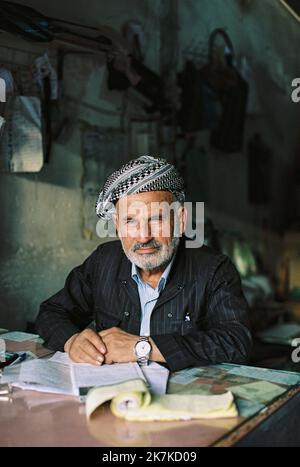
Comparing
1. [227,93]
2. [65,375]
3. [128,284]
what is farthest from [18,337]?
[227,93]

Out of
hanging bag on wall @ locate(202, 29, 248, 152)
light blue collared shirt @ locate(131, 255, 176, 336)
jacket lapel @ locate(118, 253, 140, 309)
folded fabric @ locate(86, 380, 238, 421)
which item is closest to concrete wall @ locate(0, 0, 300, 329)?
hanging bag on wall @ locate(202, 29, 248, 152)

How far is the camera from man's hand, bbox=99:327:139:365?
5.91 feet

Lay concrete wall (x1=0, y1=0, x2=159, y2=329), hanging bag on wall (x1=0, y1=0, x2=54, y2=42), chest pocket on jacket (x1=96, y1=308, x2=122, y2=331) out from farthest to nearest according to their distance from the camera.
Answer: concrete wall (x1=0, y1=0, x2=159, y2=329) → hanging bag on wall (x1=0, y1=0, x2=54, y2=42) → chest pocket on jacket (x1=96, y1=308, x2=122, y2=331)

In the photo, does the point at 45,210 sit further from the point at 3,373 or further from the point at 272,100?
the point at 272,100

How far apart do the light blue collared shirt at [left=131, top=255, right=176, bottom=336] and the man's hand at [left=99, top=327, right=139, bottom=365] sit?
37 centimetres

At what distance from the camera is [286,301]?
6117 millimetres

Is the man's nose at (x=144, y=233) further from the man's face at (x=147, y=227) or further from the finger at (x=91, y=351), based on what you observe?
the finger at (x=91, y=351)

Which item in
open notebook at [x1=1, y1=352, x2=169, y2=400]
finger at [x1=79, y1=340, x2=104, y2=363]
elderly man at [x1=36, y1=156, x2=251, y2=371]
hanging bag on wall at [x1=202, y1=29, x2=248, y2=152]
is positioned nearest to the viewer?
open notebook at [x1=1, y1=352, x2=169, y2=400]

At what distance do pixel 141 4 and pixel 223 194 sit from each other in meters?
2.19

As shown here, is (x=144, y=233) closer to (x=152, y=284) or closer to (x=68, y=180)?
(x=152, y=284)

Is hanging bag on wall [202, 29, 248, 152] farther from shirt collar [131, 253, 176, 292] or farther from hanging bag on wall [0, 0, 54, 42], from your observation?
shirt collar [131, 253, 176, 292]

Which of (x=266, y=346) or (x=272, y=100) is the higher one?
(x=272, y=100)
